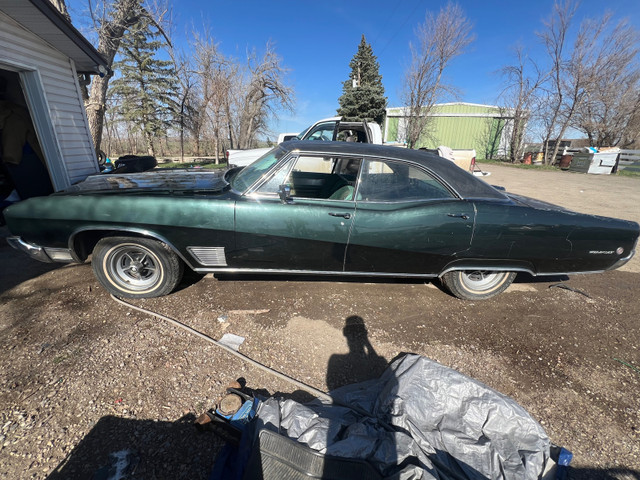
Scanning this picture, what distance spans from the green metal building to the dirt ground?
23.7 m

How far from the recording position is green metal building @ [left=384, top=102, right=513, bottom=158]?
24.0 metres

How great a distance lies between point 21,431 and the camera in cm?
163

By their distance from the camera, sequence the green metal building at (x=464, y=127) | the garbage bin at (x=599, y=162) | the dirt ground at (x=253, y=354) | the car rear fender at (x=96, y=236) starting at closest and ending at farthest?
the dirt ground at (x=253, y=354) → the car rear fender at (x=96, y=236) → the garbage bin at (x=599, y=162) → the green metal building at (x=464, y=127)

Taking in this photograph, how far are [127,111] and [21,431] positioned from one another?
25241 mm

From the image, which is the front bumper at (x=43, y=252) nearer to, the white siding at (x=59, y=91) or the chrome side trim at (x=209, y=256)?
the chrome side trim at (x=209, y=256)

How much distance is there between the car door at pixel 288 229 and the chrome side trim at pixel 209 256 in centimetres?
13

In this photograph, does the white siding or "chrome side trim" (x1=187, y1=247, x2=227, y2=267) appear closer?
"chrome side trim" (x1=187, y1=247, x2=227, y2=267)

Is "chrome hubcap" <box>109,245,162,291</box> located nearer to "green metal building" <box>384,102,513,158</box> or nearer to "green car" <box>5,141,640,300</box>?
"green car" <box>5,141,640,300</box>

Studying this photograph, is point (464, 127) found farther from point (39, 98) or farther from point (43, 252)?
point (43, 252)

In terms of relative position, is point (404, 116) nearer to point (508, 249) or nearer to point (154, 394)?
point (508, 249)

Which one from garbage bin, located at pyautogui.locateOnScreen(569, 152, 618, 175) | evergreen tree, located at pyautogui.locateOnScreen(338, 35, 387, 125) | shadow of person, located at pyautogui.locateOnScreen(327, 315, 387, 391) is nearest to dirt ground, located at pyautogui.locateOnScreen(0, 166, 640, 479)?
shadow of person, located at pyautogui.locateOnScreen(327, 315, 387, 391)

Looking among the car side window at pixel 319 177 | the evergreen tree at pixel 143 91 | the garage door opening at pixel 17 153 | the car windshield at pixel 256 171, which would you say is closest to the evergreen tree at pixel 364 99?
the evergreen tree at pixel 143 91

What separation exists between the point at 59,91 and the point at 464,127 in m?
26.7

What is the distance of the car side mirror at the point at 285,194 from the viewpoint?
2.57 metres
